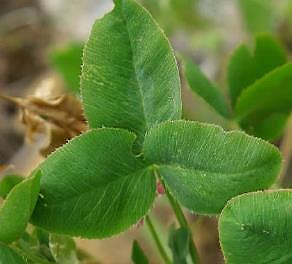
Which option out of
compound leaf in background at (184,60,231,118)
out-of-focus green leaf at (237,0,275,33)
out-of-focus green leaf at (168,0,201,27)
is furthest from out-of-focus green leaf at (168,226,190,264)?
out-of-focus green leaf at (168,0,201,27)

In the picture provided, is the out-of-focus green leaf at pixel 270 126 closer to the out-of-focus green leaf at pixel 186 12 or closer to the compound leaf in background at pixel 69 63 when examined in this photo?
the compound leaf in background at pixel 69 63

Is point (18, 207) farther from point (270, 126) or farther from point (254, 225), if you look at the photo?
point (270, 126)

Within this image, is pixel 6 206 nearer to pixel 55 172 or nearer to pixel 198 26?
pixel 55 172

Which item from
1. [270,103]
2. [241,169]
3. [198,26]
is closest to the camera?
[241,169]

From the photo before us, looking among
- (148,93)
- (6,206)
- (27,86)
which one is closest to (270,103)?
(148,93)

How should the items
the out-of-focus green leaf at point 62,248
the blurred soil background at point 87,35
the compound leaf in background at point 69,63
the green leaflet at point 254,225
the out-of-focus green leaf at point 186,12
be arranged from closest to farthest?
the green leaflet at point 254,225 < the out-of-focus green leaf at point 62,248 < the compound leaf in background at point 69,63 < the blurred soil background at point 87,35 < the out-of-focus green leaf at point 186,12

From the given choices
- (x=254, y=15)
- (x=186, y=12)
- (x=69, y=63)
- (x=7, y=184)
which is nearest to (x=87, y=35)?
(x=186, y=12)

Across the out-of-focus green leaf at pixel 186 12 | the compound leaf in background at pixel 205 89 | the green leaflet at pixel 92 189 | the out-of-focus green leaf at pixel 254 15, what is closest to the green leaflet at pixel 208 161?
the green leaflet at pixel 92 189
